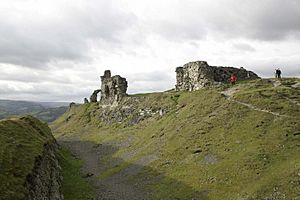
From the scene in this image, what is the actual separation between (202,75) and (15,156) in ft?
249

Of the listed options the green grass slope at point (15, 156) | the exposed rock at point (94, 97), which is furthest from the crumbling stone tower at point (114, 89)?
the green grass slope at point (15, 156)

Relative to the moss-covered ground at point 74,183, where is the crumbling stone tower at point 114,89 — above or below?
above

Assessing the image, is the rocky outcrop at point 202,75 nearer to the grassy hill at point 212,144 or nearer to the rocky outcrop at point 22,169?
the grassy hill at point 212,144

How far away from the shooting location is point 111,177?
65875 millimetres

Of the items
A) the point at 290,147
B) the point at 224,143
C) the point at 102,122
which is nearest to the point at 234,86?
the point at 224,143

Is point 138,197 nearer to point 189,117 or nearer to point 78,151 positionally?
point 189,117

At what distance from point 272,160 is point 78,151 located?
58448 millimetres

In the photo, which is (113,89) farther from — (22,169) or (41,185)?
(22,169)

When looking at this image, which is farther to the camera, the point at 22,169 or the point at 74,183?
the point at 74,183

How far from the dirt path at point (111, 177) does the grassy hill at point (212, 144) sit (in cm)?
47

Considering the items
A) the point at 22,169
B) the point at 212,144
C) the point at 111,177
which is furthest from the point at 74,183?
the point at 212,144

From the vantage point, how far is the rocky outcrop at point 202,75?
10776cm

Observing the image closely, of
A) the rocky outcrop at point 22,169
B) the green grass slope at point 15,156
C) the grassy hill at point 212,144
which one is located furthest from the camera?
the grassy hill at point 212,144

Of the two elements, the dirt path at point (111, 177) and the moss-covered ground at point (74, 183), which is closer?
the dirt path at point (111, 177)
